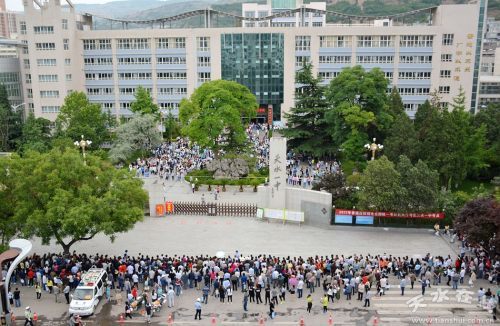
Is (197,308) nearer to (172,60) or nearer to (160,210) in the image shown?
(160,210)

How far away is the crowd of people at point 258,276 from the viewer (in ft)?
67.9

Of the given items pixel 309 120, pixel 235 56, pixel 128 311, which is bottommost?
pixel 128 311

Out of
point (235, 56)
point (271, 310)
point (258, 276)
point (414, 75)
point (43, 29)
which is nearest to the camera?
point (271, 310)

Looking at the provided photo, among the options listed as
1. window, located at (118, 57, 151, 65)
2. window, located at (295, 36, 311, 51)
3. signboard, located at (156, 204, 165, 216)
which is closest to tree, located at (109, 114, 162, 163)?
signboard, located at (156, 204, 165, 216)

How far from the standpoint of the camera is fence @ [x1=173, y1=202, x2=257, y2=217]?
32.2 m

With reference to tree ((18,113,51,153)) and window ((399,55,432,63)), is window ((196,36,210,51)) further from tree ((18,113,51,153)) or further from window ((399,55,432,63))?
window ((399,55,432,63))

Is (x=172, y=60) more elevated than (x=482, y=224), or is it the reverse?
(x=172, y=60)

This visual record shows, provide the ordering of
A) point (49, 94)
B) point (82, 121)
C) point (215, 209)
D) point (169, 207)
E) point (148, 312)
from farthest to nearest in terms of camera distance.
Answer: point (49, 94) < point (82, 121) < point (169, 207) < point (215, 209) < point (148, 312)

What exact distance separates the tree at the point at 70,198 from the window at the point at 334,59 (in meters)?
42.0

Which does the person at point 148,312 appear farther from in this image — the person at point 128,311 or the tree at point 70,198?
the tree at point 70,198

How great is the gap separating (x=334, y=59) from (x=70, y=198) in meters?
45.5

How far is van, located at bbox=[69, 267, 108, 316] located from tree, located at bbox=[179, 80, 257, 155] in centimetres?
1963

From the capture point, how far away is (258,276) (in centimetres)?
2173

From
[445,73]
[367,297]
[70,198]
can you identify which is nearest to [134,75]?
[445,73]
